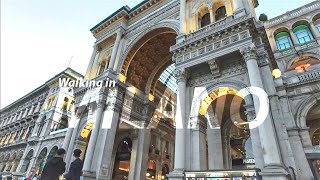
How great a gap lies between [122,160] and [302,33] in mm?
20189

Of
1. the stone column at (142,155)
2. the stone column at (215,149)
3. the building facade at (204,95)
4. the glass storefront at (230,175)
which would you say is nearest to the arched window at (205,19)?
the building facade at (204,95)

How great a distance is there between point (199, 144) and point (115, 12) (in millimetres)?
18370

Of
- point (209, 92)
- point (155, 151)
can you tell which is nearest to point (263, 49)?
point (209, 92)

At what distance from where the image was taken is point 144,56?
74.2ft

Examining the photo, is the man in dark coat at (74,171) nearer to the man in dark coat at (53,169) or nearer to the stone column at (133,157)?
the man in dark coat at (53,169)

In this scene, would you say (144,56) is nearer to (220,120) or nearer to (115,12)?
(115,12)

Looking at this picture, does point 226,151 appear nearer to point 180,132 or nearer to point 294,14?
point 180,132

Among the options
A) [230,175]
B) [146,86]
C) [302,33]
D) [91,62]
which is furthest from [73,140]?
[302,33]

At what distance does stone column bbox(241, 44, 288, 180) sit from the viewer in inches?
316

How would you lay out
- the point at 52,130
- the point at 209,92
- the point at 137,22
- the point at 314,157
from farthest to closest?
the point at 52,130 → the point at 137,22 → the point at 209,92 → the point at 314,157

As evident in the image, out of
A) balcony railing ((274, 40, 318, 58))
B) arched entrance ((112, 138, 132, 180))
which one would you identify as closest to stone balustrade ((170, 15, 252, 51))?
balcony railing ((274, 40, 318, 58))

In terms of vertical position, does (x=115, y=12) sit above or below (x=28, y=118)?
above

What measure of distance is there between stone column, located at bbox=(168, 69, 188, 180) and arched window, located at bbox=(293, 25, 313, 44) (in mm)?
11107

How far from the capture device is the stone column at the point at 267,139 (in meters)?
8.04
